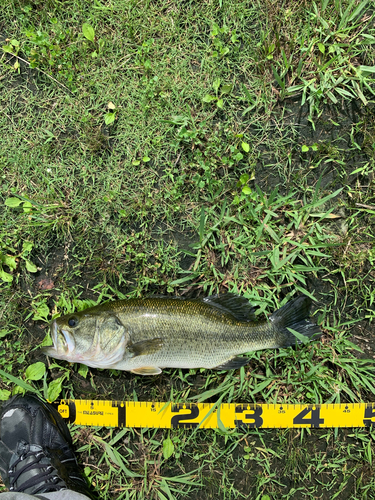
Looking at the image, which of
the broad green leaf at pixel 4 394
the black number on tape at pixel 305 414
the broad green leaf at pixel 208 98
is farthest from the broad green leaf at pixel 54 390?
the broad green leaf at pixel 208 98

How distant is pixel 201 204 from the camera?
353cm

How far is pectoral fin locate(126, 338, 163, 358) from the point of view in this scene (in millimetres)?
2984

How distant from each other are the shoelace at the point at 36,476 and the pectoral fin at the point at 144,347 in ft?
5.11

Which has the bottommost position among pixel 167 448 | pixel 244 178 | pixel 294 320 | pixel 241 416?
pixel 167 448

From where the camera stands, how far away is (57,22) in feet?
11.7

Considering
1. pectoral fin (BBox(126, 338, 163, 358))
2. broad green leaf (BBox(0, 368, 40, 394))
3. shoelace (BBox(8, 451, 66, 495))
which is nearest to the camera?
pectoral fin (BBox(126, 338, 163, 358))

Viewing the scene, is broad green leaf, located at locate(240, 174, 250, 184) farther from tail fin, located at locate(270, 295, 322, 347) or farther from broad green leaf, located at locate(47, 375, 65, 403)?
broad green leaf, located at locate(47, 375, 65, 403)

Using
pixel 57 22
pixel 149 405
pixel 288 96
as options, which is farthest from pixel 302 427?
pixel 57 22

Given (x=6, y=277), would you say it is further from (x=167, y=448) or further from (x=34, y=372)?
(x=167, y=448)

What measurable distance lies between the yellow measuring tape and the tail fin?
786mm

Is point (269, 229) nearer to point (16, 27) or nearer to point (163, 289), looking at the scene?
point (163, 289)

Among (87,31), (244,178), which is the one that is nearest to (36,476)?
(244,178)

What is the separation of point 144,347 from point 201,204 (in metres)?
1.60

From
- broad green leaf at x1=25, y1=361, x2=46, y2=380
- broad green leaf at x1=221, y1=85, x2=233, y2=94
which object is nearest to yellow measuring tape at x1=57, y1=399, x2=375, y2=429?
broad green leaf at x1=25, y1=361, x2=46, y2=380
